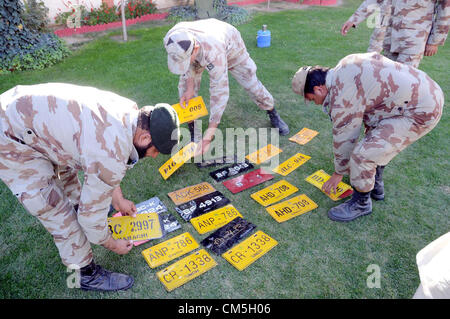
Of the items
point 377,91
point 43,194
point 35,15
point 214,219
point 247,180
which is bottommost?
point 214,219

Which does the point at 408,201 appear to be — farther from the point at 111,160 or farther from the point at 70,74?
the point at 70,74

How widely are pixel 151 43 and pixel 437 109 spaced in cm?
623

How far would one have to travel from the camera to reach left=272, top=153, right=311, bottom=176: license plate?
3408mm

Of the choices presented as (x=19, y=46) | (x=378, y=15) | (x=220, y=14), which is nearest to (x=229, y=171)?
(x=378, y=15)

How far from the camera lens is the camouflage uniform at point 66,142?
1661 millimetres

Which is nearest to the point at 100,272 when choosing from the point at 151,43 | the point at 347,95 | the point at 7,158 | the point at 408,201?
the point at 7,158

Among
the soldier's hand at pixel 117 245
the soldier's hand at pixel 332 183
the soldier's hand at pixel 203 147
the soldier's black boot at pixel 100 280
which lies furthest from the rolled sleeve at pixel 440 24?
the soldier's black boot at pixel 100 280

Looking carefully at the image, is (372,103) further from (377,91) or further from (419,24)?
(419,24)

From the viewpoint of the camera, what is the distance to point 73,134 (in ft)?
5.53

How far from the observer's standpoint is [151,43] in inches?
281

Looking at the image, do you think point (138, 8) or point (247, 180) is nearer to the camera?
point (247, 180)

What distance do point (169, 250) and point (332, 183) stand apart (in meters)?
1.61

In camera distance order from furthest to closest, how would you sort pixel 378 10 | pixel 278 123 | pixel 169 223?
pixel 278 123 → pixel 378 10 → pixel 169 223

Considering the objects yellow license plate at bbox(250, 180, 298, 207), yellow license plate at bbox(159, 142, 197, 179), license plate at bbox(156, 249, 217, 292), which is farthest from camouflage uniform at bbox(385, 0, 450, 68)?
license plate at bbox(156, 249, 217, 292)
